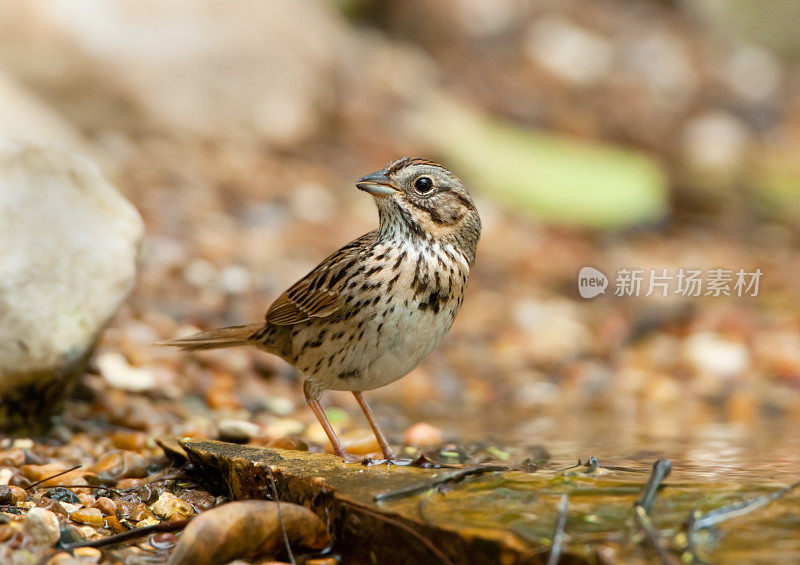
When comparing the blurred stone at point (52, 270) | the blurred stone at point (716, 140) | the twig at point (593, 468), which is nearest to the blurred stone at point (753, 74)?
the blurred stone at point (716, 140)

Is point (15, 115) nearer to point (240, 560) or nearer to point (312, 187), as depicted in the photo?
point (312, 187)

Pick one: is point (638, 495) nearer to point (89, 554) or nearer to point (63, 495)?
point (89, 554)

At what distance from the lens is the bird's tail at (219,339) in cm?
493

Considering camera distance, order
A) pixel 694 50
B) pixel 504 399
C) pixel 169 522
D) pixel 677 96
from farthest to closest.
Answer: pixel 694 50
pixel 677 96
pixel 504 399
pixel 169 522

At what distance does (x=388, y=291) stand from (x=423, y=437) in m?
1.12

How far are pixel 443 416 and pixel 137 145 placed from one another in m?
4.90

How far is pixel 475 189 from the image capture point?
11.4 m

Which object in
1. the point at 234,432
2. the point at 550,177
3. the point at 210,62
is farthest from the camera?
the point at 550,177

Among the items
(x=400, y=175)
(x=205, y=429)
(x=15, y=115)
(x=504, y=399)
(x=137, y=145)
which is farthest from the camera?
(x=137, y=145)

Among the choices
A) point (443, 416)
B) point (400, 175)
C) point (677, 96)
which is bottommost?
point (443, 416)

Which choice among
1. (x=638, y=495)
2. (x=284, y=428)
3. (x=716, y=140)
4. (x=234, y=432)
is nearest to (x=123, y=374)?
(x=284, y=428)

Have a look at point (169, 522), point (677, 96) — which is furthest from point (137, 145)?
point (677, 96)

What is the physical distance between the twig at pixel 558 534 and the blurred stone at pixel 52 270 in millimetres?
2557

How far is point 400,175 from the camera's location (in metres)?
4.30
